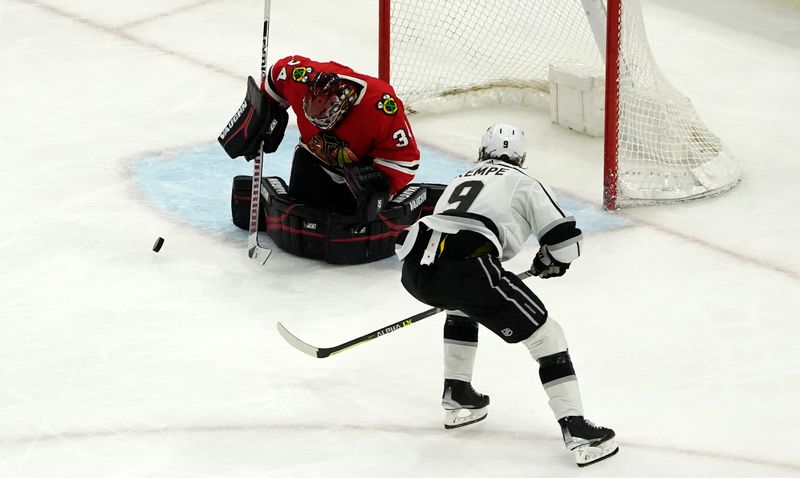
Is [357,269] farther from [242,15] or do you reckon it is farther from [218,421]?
[242,15]

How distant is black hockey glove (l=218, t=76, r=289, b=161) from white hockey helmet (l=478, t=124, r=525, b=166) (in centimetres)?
122

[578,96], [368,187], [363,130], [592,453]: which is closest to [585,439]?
[592,453]

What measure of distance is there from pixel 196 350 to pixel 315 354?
14.9 inches

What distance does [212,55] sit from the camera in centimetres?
681

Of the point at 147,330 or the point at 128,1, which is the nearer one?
the point at 147,330

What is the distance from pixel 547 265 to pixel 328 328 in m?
0.87

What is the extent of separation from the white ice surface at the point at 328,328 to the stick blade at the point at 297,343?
0.21 ft

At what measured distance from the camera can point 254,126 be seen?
4.59 m

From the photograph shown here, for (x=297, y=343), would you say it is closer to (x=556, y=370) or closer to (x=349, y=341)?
(x=349, y=341)

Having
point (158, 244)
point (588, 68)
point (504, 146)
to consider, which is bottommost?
point (158, 244)

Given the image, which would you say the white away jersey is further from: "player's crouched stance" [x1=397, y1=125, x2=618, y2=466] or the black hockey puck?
the black hockey puck

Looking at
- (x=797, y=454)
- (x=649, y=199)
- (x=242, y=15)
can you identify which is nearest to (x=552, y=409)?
(x=797, y=454)

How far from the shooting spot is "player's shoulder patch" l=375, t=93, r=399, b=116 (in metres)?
4.43

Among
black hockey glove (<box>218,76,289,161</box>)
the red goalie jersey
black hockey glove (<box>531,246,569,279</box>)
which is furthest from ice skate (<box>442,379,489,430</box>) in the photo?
black hockey glove (<box>218,76,289,161</box>)
